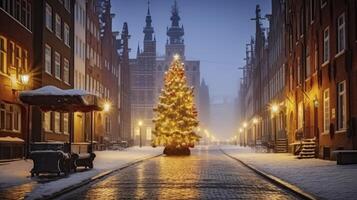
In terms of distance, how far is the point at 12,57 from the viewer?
3256 centimetres

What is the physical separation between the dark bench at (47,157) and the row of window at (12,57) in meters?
11.8

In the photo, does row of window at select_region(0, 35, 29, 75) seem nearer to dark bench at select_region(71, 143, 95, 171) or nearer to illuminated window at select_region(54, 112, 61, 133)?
illuminated window at select_region(54, 112, 61, 133)

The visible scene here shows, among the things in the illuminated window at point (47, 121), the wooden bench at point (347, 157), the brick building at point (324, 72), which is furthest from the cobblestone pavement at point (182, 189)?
the illuminated window at point (47, 121)

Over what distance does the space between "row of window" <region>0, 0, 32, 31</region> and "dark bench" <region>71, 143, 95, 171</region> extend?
389 inches

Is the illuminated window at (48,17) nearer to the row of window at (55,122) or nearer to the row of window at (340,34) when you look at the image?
the row of window at (55,122)

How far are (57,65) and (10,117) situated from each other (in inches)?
463

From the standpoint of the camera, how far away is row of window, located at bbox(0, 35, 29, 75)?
102 ft

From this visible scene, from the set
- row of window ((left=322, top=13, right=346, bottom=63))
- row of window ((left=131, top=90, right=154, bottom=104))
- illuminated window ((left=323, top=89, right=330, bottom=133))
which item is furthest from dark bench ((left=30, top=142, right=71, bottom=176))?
row of window ((left=131, top=90, right=154, bottom=104))

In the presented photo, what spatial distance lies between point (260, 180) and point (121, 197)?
22.1 ft

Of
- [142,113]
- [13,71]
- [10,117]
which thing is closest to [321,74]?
[13,71]

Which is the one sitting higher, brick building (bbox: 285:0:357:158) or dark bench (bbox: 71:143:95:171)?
brick building (bbox: 285:0:357:158)

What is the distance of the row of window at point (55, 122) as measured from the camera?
4034 centimetres

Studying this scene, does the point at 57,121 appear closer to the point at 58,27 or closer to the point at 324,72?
the point at 58,27

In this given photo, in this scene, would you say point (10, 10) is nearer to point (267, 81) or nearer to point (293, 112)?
point (293, 112)
